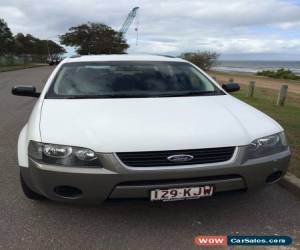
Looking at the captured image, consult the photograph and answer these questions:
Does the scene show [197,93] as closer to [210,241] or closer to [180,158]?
[180,158]

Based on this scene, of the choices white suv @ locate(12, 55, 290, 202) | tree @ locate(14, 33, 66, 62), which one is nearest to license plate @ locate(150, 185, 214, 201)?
white suv @ locate(12, 55, 290, 202)

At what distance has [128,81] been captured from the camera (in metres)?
4.62

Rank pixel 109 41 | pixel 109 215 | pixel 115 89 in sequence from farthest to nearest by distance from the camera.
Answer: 1. pixel 109 41
2. pixel 115 89
3. pixel 109 215

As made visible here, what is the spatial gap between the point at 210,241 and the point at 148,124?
1091mm

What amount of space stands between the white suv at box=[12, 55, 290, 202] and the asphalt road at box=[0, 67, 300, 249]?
0.78 feet

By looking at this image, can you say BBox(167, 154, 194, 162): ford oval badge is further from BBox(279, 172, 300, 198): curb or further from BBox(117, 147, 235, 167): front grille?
BBox(279, 172, 300, 198): curb

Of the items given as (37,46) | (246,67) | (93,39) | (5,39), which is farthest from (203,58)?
(37,46)

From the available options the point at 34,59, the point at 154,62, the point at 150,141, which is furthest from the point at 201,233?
the point at 34,59

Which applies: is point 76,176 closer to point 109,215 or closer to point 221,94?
point 109,215

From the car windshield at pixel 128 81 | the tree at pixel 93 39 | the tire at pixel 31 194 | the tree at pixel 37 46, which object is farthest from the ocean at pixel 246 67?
the tree at pixel 37 46

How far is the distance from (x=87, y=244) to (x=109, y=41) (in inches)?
3168

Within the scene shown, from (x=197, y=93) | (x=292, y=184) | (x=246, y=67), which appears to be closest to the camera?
(x=292, y=184)

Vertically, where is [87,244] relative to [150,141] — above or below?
below

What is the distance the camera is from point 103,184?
310cm
